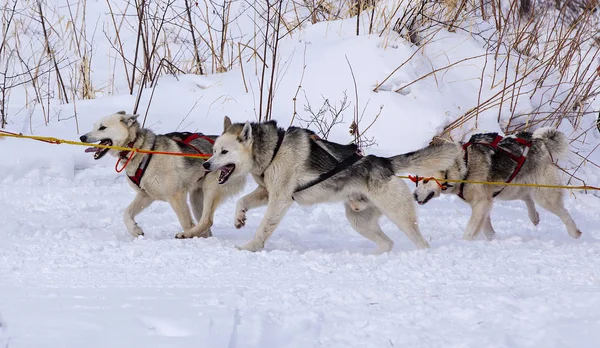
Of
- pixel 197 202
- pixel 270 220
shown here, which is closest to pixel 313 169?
pixel 270 220

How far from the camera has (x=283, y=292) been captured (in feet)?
11.7

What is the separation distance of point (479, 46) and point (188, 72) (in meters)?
3.86

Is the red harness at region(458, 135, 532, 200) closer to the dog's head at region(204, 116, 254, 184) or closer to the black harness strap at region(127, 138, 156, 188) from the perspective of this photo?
the dog's head at region(204, 116, 254, 184)

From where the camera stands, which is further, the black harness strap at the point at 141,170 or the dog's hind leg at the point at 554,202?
the dog's hind leg at the point at 554,202

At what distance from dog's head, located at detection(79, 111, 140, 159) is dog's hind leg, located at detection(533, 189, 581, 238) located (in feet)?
10.7

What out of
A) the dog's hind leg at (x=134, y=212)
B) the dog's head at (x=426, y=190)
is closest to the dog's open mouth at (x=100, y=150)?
the dog's hind leg at (x=134, y=212)

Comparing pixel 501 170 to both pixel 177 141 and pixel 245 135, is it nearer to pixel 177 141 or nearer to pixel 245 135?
pixel 245 135

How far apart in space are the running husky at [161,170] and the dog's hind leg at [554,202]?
242cm

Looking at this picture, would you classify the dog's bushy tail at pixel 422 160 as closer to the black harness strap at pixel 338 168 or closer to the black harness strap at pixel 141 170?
the black harness strap at pixel 338 168

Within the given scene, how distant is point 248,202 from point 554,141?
8.48 ft

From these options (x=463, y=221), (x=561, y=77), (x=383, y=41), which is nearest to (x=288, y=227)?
(x=463, y=221)

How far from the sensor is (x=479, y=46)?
966 cm

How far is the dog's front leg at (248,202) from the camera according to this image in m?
5.21

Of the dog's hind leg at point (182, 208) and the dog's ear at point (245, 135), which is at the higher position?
the dog's ear at point (245, 135)
